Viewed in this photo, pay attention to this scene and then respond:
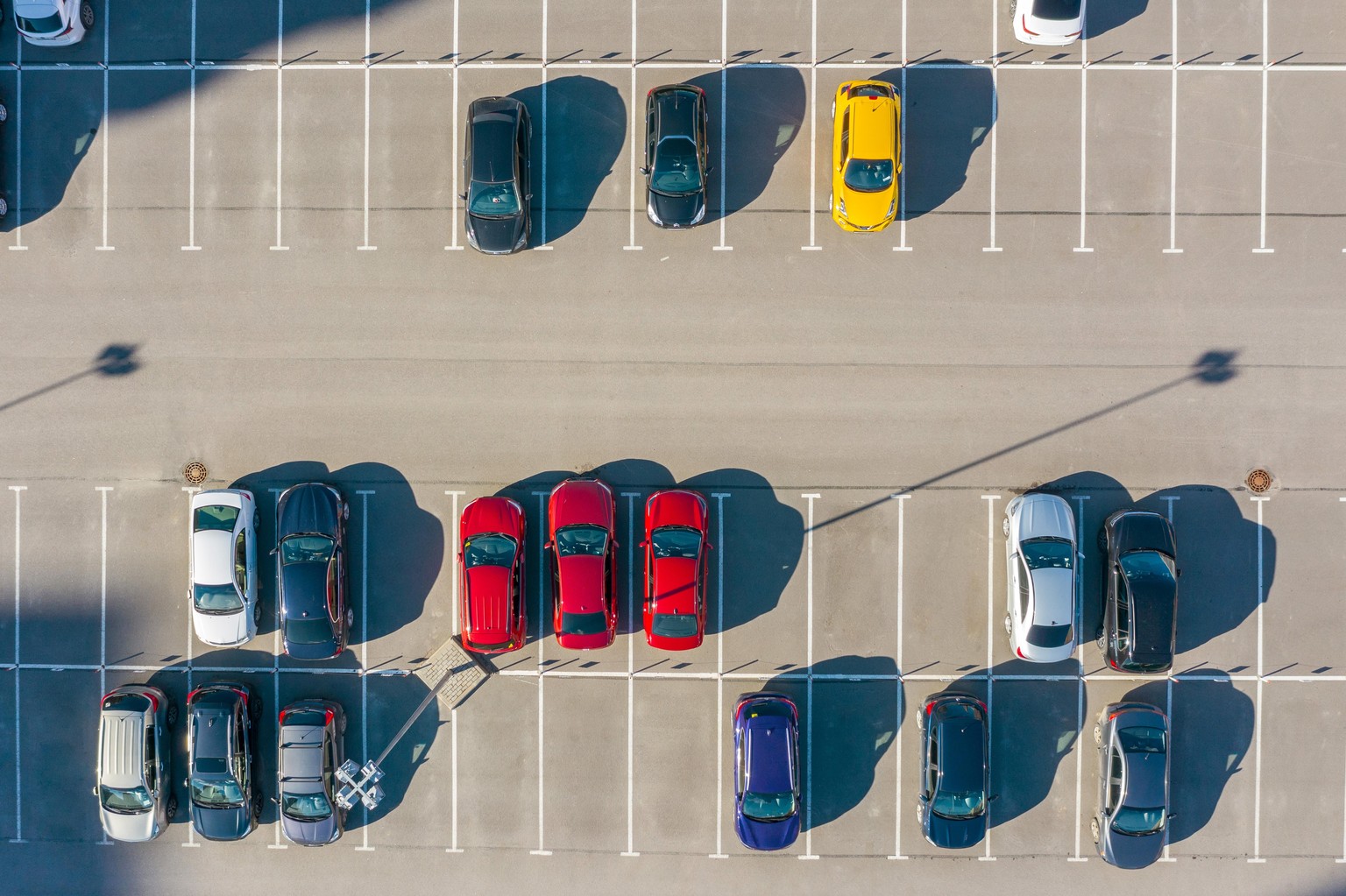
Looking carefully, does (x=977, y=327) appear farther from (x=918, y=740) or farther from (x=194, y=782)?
(x=194, y=782)

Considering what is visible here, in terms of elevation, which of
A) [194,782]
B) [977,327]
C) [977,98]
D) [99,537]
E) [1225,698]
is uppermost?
[977,98]

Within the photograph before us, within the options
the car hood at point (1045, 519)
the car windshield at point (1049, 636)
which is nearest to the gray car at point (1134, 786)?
the car windshield at point (1049, 636)

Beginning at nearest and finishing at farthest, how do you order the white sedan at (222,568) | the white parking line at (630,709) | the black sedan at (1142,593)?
the black sedan at (1142,593), the white sedan at (222,568), the white parking line at (630,709)

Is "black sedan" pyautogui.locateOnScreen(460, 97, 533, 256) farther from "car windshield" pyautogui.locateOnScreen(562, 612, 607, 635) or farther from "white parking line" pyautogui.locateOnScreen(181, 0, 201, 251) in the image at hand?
"car windshield" pyautogui.locateOnScreen(562, 612, 607, 635)

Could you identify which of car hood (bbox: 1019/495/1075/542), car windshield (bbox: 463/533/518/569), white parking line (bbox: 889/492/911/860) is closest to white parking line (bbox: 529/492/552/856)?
car windshield (bbox: 463/533/518/569)

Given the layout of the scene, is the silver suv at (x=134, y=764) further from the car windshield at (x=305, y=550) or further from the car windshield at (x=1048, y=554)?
the car windshield at (x=1048, y=554)

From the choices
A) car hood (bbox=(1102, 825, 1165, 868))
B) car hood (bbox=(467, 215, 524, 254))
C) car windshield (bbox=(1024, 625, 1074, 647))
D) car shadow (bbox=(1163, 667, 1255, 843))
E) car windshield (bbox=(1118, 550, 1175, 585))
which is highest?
car hood (bbox=(467, 215, 524, 254))

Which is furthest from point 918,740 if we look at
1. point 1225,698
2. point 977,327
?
point 977,327
